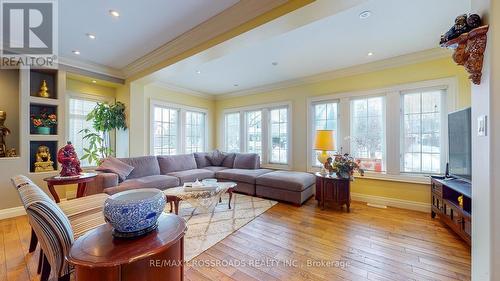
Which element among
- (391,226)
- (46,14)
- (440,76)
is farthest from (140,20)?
(440,76)

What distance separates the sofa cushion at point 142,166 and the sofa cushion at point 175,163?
0.15 meters

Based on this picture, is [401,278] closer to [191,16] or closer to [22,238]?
[191,16]

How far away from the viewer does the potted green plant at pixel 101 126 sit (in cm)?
386

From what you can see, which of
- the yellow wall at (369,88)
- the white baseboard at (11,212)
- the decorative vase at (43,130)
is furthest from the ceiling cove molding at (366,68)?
A: the white baseboard at (11,212)

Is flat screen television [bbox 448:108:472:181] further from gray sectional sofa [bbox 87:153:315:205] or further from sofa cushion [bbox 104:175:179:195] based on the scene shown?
sofa cushion [bbox 104:175:179:195]

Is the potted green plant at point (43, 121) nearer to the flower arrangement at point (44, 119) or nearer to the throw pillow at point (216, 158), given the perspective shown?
the flower arrangement at point (44, 119)

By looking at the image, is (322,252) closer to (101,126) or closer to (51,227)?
(51,227)

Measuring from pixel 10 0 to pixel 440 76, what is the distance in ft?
18.4

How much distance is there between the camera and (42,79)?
11.4 ft

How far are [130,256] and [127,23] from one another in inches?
106

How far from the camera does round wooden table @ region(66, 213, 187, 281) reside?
2.81 ft

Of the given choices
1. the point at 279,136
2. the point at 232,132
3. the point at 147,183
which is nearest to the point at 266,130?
the point at 279,136

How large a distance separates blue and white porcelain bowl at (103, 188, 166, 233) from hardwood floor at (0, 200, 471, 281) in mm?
966

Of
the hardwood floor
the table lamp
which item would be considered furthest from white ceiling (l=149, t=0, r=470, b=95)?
the hardwood floor
